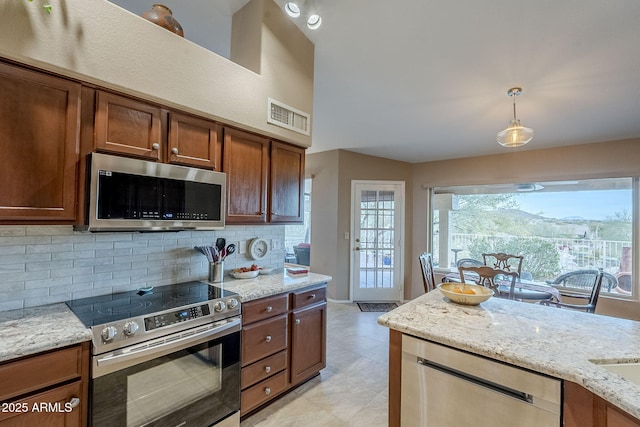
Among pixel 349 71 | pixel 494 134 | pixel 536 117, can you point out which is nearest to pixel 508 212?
pixel 494 134

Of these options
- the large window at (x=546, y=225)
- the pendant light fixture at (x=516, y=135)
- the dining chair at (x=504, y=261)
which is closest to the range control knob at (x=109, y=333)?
the pendant light fixture at (x=516, y=135)

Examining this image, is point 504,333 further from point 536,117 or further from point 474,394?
point 536,117

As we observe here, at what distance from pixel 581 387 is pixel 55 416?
2120 millimetres

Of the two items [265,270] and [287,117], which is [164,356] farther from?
[287,117]

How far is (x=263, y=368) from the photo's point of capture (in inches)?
80.7

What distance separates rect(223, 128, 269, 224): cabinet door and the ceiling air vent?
7.8 inches

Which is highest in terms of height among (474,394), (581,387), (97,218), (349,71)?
(349,71)

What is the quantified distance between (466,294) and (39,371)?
2140 millimetres

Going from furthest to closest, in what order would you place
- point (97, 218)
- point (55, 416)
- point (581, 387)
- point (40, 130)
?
1. point (97, 218)
2. point (40, 130)
3. point (55, 416)
4. point (581, 387)

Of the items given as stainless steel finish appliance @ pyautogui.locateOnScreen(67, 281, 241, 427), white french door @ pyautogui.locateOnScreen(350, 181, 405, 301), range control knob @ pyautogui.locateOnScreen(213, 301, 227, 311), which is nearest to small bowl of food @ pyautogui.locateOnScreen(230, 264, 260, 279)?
stainless steel finish appliance @ pyautogui.locateOnScreen(67, 281, 241, 427)

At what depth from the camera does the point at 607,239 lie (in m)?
3.84

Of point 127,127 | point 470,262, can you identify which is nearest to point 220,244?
point 127,127

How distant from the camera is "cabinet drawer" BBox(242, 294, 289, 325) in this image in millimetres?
1940

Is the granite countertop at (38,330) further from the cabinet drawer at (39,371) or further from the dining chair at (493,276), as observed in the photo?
the dining chair at (493,276)
